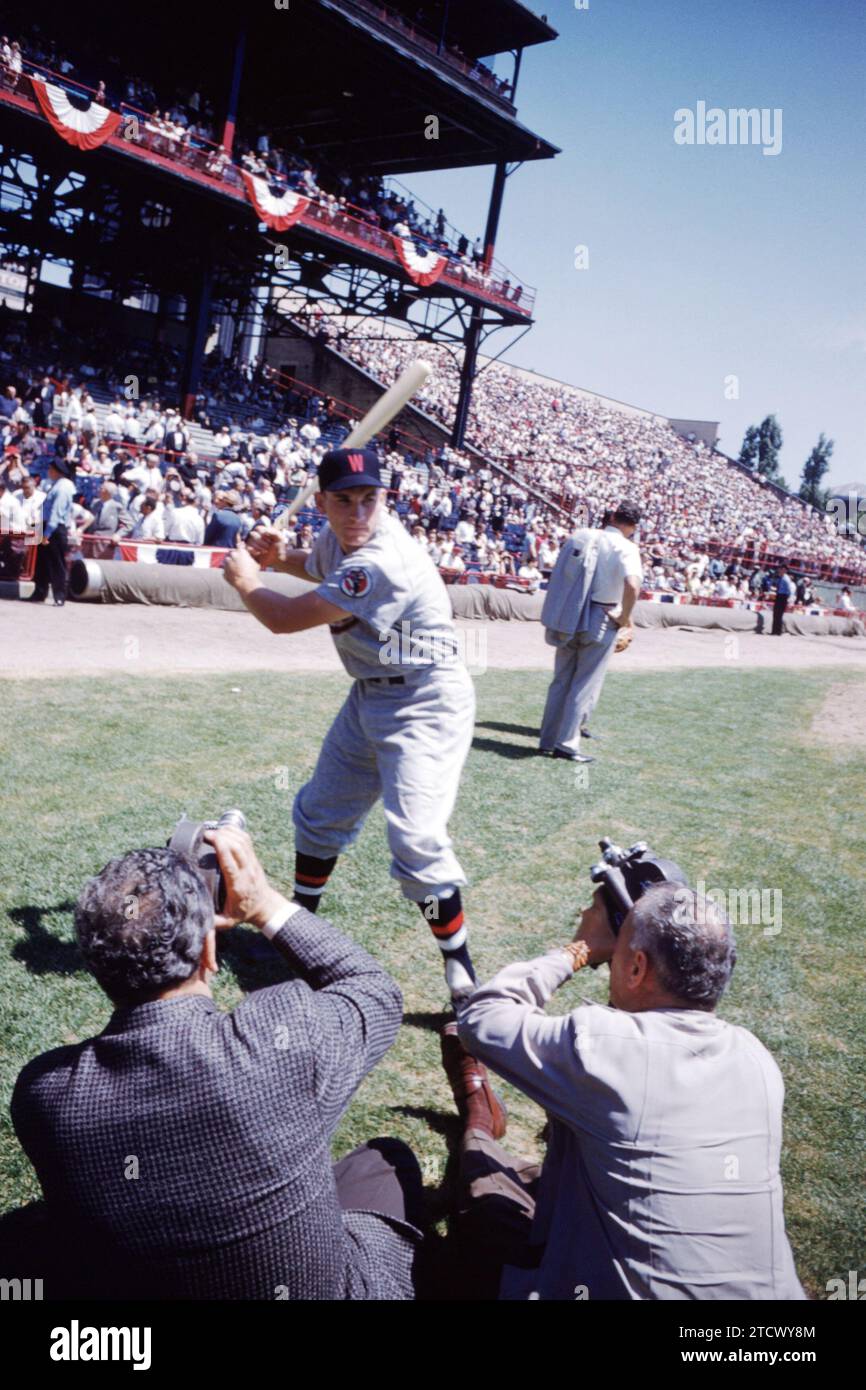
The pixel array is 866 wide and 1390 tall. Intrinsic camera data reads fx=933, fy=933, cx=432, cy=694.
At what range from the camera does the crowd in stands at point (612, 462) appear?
3641cm

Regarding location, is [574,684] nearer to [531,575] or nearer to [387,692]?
[387,692]

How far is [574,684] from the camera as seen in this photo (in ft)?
25.3

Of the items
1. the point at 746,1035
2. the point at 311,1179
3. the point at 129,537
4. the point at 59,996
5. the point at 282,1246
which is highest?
the point at 129,537

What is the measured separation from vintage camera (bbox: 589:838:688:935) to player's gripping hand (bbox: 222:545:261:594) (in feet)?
6.01

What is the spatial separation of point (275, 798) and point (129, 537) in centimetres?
946

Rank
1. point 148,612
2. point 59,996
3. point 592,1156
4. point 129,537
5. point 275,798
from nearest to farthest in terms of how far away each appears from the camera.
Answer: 1. point 592,1156
2. point 59,996
3. point 275,798
4. point 148,612
5. point 129,537

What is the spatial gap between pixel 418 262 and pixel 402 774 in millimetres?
25676

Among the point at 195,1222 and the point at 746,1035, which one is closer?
the point at 195,1222

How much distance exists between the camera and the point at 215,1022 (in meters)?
1.64

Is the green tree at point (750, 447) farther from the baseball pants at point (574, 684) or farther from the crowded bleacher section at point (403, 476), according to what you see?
the baseball pants at point (574, 684)

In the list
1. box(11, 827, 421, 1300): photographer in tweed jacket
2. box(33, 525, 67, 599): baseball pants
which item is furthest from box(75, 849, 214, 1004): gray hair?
box(33, 525, 67, 599): baseball pants

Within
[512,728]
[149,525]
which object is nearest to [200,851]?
[512,728]
